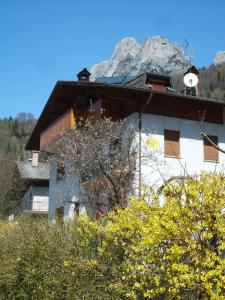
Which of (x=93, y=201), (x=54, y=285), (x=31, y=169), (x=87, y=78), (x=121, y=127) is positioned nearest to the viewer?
(x=54, y=285)

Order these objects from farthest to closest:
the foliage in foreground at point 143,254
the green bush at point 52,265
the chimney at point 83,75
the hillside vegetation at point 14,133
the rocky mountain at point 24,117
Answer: the rocky mountain at point 24,117, the hillside vegetation at point 14,133, the chimney at point 83,75, the green bush at point 52,265, the foliage in foreground at point 143,254

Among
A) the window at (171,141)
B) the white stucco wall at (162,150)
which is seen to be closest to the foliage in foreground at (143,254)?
the white stucco wall at (162,150)

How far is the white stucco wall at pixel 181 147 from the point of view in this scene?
822 inches

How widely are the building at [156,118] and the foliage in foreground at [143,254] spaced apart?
34.3 feet

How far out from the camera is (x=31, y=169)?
44969 mm

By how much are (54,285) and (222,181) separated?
414cm

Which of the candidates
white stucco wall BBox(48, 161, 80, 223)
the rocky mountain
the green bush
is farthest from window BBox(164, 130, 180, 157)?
the rocky mountain

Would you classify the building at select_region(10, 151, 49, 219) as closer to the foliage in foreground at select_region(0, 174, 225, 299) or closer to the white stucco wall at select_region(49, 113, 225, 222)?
the white stucco wall at select_region(49, 113, 225, 222)

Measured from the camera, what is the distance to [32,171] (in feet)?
146

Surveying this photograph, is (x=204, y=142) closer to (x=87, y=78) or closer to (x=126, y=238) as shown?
(x=87, y=78)

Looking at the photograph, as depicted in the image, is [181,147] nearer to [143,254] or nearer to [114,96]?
[114,96]

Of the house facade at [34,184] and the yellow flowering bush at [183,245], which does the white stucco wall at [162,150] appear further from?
the house facade at [34,184]

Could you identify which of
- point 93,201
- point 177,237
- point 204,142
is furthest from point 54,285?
point 204,142

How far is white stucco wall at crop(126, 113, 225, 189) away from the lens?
20.9m
